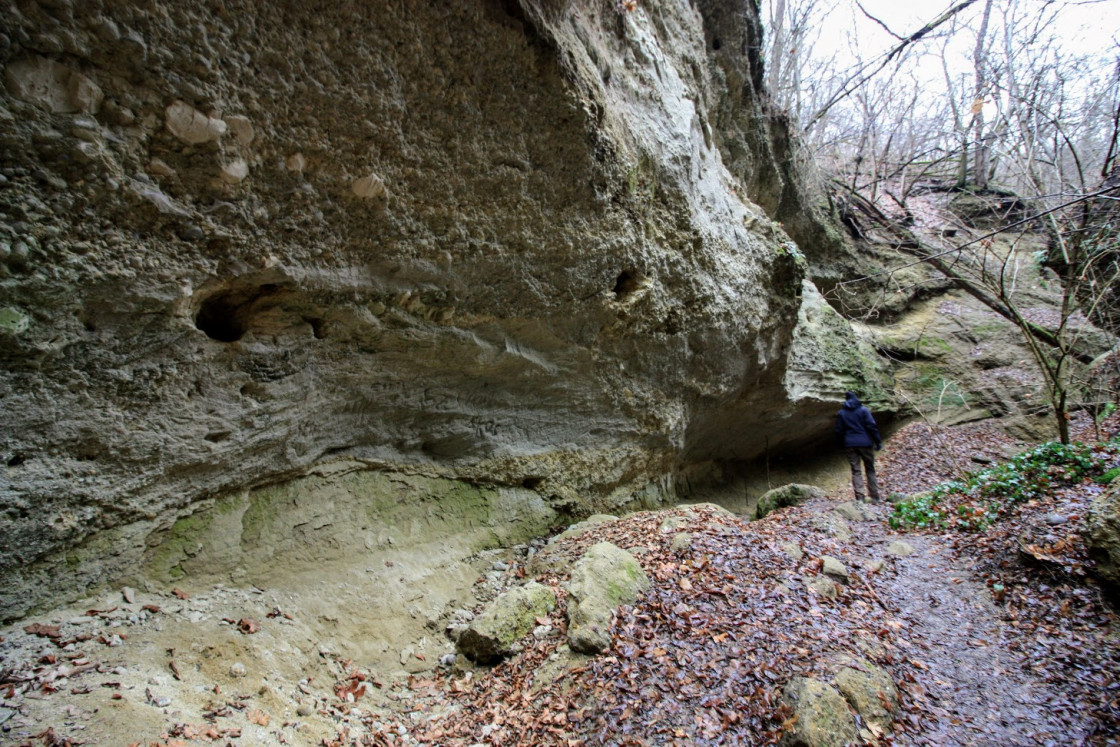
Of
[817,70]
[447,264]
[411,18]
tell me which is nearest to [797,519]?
[447,264]

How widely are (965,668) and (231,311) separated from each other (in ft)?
19.8

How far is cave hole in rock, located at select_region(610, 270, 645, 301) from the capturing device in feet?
20.1

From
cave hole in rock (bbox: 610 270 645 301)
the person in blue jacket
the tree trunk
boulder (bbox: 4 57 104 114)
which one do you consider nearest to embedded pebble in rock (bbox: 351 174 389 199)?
boulder (bbox: 4 57 104 114)

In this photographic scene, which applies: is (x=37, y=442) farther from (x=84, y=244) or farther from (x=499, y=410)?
(x=499, y=410)

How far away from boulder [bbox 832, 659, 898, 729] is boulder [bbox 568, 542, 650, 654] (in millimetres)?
1560

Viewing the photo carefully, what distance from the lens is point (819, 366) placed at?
10.2 meters

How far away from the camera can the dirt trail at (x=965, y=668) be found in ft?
10.3

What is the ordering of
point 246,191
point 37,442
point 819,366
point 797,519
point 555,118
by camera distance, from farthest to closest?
1. point 819,366
2. point 797,519
3. point 555,118
4. point 246,191
5. point 37,442

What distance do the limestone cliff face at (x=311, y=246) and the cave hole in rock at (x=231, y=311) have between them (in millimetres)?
17

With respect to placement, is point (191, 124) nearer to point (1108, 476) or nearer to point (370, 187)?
point (370, 187)

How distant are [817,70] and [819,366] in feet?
44.2

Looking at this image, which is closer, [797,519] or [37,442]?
[37,442]

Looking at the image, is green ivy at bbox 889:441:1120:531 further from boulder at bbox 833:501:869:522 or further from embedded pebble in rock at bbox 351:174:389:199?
embedded pebble in rock at bbox 351:174:389:199

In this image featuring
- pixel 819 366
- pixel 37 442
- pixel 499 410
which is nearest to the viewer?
pixel 37 442
